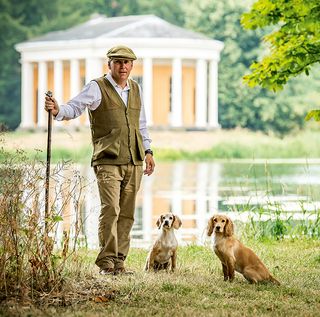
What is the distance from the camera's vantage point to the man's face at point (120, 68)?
892cm

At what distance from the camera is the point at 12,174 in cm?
763

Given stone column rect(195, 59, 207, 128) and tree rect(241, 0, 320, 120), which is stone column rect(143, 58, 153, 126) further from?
tree rect(241, 0, 320, 120)

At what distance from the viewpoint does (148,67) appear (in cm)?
4578

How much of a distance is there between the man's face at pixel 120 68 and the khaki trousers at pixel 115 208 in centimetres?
75

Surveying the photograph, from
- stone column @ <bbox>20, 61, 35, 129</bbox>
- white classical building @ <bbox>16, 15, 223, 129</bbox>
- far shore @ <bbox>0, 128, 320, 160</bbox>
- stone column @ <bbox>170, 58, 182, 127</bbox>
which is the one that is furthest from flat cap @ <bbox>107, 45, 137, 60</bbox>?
stone column @ <bbox>20, 61, 35, 129</bbox>

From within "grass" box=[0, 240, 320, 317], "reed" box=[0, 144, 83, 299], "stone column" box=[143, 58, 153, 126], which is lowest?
"grass" box=[0, 240, 320, 317]

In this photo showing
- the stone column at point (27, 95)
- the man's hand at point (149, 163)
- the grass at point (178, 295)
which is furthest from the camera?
the stone column at point (27, 95)

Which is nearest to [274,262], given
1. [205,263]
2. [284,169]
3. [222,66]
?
[205,263]

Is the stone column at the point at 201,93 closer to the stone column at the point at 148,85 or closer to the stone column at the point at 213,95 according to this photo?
the stone column at the point at 213,95

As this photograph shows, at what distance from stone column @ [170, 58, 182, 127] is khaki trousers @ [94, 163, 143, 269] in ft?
115

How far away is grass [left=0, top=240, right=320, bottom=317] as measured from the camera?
7215 mm

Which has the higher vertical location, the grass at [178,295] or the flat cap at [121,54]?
the flat cap at [121,54]

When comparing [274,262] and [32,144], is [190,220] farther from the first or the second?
[32,144]

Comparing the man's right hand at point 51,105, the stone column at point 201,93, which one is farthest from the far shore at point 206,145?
the man's right hand at point 51,105
